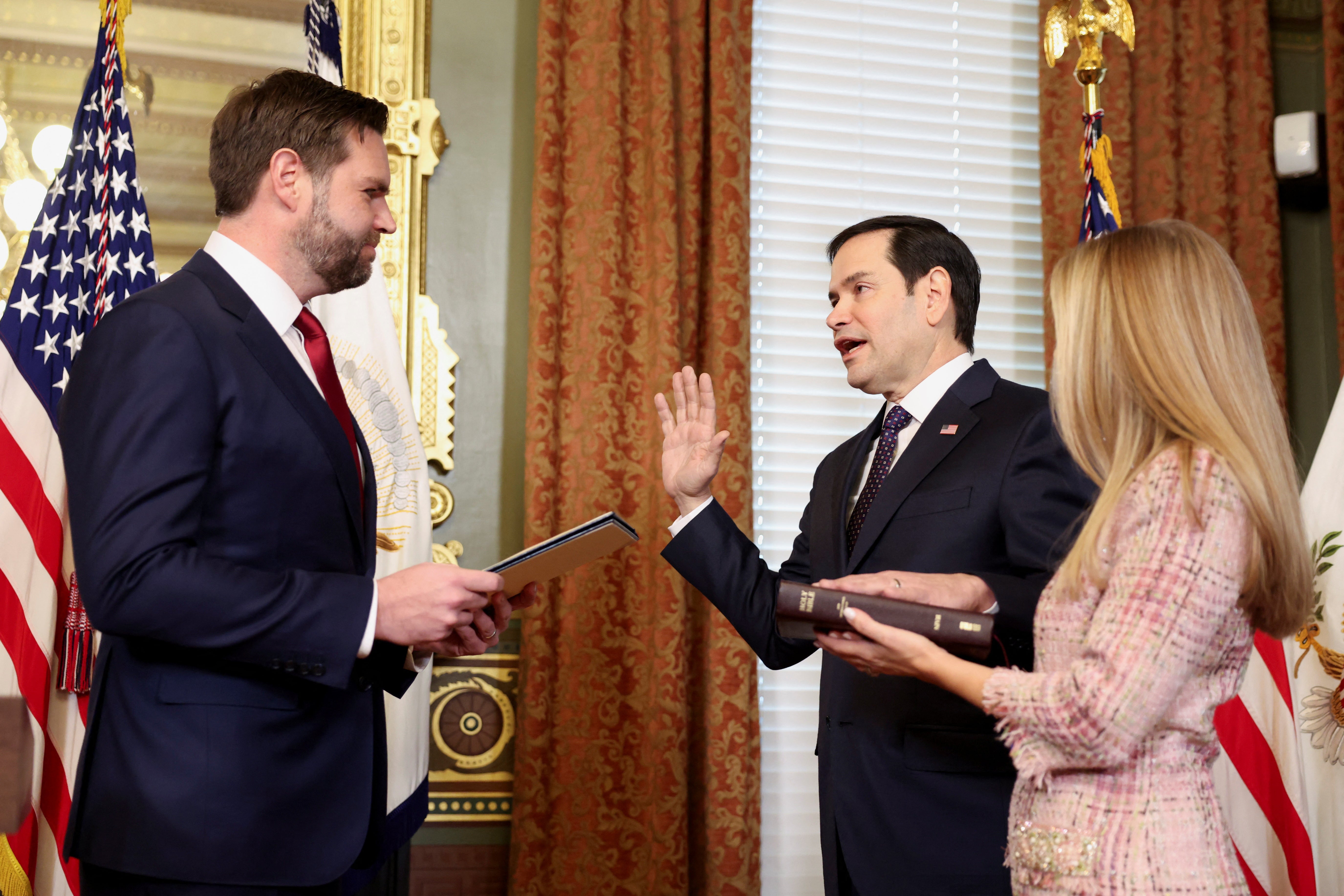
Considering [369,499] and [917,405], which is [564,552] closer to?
[369,499]

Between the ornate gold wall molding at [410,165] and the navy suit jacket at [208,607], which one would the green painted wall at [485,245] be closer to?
the ornate gold wall molding at [410,165]

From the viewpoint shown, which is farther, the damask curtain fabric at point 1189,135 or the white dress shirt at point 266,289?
the damask curtain fabric at point 1189,135

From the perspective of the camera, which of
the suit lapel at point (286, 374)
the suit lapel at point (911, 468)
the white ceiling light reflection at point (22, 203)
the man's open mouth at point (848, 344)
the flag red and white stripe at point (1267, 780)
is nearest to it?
the suit lapel at point (286, 374)

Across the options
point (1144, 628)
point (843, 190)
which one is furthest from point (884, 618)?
point (843, 190)

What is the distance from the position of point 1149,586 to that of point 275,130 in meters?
1.69

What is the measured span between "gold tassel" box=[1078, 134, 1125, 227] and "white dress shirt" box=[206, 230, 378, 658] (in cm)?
294

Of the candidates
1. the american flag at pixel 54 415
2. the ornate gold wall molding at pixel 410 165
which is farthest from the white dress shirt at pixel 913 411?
the american flag at pixel 54 415

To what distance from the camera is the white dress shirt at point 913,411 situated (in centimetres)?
255

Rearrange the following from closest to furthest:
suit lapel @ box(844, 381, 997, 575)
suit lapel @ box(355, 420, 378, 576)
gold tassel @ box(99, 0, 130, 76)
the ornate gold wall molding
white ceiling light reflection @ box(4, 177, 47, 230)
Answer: suit lapel @ box(355, 420, 378, 576), suit lapel @ box(844, 381, 997, 575), gold tassel @ box(99, 0, 130, 76), white ceiling light reflection @ box(4, 177, 47, 230), the ornate gold wall molding

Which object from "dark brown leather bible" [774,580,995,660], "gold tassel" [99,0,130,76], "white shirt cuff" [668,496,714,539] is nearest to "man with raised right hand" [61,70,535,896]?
"dark brown leather bible" [774,580,995,660]

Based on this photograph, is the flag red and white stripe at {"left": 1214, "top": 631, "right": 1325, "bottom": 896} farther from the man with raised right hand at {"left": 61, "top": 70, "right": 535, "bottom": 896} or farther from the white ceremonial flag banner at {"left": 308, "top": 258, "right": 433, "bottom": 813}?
the man with raised right hand at {"left": 61, "top": 70, "right": 535, "bottom": 896}

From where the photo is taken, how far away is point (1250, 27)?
463 cm

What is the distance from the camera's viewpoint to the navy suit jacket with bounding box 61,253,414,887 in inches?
63.9

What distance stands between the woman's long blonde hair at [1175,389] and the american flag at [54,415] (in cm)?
249
